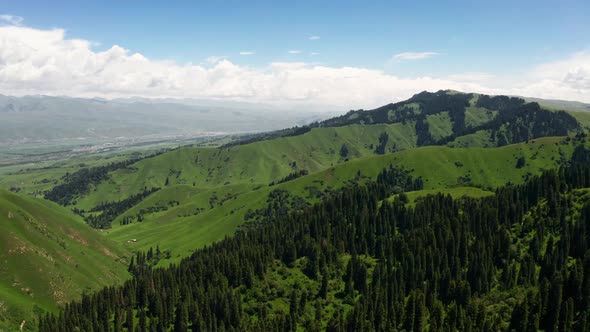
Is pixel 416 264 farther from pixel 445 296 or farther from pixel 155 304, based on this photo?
pixel 155 304

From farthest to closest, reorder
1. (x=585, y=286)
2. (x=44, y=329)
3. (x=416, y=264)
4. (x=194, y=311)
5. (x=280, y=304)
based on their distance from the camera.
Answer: (x=416, y=264) < (x=280, y=304) < (x=194, y=311) < (x=44, y=329) < (x=585, y=286)

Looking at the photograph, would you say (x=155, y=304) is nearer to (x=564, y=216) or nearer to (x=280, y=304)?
(x=280, y=304)

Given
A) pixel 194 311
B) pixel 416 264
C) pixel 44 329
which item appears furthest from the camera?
pixel 416 264

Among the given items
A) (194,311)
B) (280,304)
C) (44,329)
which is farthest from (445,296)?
(44,329)

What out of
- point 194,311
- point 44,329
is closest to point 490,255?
point 194,311

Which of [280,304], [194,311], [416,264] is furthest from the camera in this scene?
[416,264]

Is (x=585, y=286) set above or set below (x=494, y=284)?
above

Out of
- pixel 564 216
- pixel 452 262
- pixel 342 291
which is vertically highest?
pixel 564 216

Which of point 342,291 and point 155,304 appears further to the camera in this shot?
point 342,291

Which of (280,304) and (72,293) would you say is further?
(72,293)
